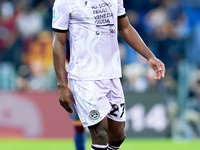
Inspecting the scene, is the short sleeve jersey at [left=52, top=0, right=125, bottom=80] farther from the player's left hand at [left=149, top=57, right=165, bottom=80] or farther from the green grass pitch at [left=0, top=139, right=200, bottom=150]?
the green grass pitch at [left=0, top=139, right=200, bottom=150]

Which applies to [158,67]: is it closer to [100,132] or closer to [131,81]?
[100,132]

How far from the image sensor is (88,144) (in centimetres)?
1178

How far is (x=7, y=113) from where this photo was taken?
13016 millimetres

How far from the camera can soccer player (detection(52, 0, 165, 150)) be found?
6098 millimetres

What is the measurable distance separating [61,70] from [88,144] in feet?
19.3

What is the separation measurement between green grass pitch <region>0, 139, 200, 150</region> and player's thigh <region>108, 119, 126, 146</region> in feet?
13.6

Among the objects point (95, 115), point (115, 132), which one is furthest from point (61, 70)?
point (115, 132)

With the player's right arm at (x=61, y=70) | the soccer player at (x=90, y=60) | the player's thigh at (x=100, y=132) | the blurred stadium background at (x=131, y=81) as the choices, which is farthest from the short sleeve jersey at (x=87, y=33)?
the blurred stadium background at (x=131, y=81)

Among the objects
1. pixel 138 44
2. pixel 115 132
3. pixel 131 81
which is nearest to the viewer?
pixel 115 132

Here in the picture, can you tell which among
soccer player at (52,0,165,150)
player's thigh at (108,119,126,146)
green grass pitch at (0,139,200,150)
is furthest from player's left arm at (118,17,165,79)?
green grass pitch at (0,139,200,150)

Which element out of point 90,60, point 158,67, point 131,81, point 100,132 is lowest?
point 131,81

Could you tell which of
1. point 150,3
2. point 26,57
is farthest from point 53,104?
point 150,3

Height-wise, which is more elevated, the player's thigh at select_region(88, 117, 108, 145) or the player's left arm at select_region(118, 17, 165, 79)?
the player's left arm at select_region(118, 17, 165, 79)

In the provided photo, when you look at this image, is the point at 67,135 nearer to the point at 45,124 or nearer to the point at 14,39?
the point at 45,124
